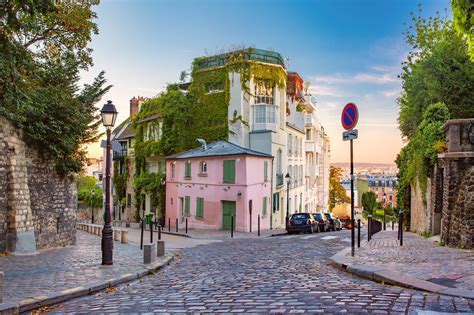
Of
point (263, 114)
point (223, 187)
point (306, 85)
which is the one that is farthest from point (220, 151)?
point (306, 85)

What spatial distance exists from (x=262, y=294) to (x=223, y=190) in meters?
23.3

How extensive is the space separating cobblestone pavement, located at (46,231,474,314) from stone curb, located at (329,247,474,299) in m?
0.14

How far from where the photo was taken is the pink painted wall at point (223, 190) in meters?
29.5

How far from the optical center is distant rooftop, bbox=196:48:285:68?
36.2 m

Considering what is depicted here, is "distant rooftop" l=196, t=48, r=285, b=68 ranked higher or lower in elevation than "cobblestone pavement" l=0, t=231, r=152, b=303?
higher

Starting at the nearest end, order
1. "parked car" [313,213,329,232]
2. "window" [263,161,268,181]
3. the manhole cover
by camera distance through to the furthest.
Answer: the manhole cover → "parked car" [313,213,329,232] → "window" [263,161,268,181]

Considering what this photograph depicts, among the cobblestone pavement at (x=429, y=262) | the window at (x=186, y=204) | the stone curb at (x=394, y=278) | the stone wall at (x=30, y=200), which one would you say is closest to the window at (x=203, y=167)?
the window at (x=186, y=204)

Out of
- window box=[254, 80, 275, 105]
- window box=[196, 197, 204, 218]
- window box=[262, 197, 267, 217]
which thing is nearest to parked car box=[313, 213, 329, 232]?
window box=[262, 197, 267, 217]

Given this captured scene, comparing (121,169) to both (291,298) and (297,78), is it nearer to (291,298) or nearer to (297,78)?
(297,78)

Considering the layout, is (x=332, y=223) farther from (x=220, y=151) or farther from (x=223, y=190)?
(x=220, y=151)

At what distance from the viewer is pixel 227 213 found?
99.9ft

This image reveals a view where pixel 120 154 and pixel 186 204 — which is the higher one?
pixel 120 154

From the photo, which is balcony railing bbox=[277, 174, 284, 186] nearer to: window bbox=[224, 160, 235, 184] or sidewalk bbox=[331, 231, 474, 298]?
window bbox=[224, 160, 235, 184]

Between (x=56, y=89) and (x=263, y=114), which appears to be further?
(x=263, y=114)
